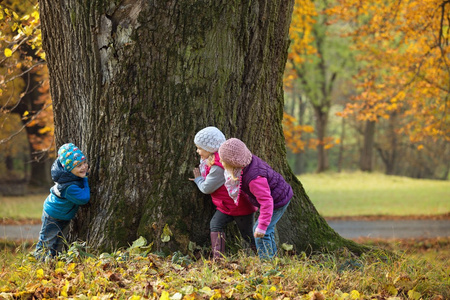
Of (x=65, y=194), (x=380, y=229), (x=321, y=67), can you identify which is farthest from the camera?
(x=321, y=67)

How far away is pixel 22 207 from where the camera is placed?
16.7 metres

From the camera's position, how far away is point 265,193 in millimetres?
A: 4418

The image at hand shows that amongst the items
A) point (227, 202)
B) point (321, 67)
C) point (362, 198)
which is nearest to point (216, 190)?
point (227, 202)

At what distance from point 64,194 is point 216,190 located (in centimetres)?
155

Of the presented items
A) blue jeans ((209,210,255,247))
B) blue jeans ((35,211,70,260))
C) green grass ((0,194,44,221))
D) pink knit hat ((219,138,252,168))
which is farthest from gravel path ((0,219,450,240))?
pink knit hat ((219,138,252,168))

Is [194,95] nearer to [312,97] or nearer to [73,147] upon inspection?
[73,147]

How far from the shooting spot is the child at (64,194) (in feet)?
15.4

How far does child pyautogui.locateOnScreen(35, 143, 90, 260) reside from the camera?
4680 mm

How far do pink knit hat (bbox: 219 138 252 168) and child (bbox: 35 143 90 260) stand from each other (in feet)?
4.78

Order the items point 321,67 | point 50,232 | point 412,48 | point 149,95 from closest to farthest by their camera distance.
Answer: point 149,95, point 50,232, point 412,48, point 321,67

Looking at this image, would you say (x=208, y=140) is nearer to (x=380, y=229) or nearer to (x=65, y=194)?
(x=65, y=194)

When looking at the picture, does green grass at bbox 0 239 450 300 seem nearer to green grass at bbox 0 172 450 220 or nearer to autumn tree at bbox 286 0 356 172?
green grass at bbox 0 172 450 220

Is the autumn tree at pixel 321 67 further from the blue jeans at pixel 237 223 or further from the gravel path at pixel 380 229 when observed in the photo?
the blue jeans at pixel 237 223

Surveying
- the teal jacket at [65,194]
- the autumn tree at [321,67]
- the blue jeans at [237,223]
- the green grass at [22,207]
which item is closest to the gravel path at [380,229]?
the green grass at [22,207]
